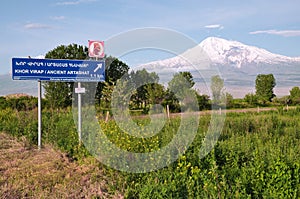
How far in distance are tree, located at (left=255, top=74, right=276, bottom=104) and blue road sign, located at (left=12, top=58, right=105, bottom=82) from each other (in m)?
47.1

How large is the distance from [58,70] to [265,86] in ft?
164

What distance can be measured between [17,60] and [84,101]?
2.18 m

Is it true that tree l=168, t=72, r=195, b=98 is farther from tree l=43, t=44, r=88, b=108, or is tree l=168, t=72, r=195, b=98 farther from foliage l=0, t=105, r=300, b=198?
tree l=43, t=44, r=88, b=108

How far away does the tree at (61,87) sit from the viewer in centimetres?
2673

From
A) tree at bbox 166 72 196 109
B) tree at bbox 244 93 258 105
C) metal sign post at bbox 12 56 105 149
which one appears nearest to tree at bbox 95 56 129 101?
metal sign post at bbox 12 56 105 149

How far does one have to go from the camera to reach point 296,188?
479 cm

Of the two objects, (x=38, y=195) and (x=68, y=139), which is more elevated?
(x=68, y=139)

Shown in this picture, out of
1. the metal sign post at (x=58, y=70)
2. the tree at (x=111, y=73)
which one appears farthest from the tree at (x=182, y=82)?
the metal sign post at (x=58, y=70)

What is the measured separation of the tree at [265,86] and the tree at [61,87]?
104ft

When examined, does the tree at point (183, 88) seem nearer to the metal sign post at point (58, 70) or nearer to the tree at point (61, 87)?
the metal sign post at point (58, 70)

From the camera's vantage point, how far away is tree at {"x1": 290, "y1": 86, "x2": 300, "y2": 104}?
159ft

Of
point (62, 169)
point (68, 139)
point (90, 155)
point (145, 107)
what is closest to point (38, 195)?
point (62, 169)

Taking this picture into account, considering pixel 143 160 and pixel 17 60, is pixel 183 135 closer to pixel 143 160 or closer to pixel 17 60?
pixel 143 160

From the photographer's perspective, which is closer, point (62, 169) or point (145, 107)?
point (62, 169)
